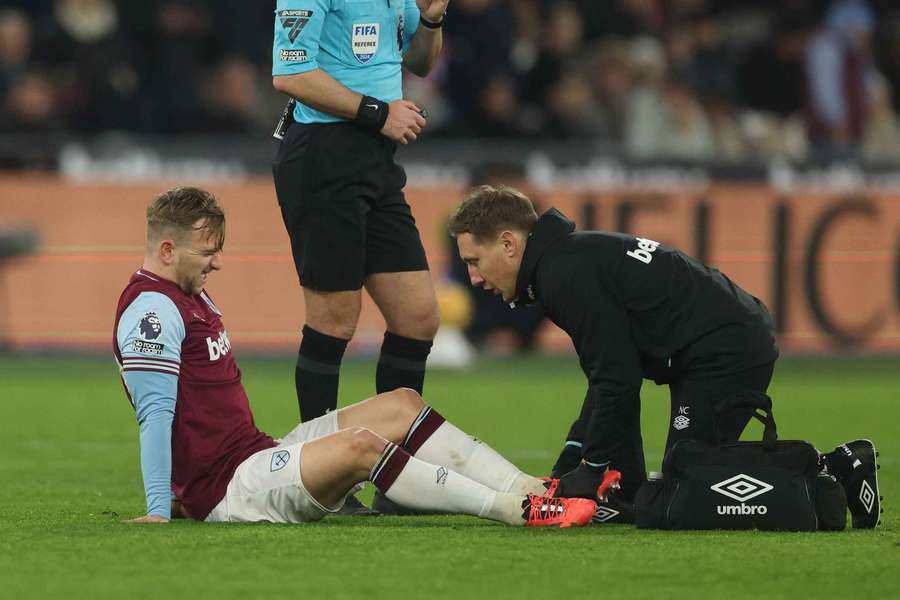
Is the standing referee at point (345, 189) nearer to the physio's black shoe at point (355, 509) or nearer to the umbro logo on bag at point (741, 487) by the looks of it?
the physio's black shoe at point (355, 509)

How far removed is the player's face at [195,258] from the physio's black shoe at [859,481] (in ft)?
6.71

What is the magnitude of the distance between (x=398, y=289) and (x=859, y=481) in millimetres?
1858

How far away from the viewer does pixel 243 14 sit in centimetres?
1507

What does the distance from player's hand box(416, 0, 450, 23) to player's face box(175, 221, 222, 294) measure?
5.05ft

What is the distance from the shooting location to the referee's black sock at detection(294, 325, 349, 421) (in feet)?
20.6

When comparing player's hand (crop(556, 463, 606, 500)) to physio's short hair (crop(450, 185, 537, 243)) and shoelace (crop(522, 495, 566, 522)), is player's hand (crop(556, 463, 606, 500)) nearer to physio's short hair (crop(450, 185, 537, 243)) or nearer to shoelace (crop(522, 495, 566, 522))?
shoelace (crop(522, 495, 566, 522))

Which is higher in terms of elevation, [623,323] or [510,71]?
[510,71]

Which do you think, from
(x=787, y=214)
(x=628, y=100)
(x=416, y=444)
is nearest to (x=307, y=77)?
(x=416, y=444)

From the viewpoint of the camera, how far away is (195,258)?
5457 millimetres

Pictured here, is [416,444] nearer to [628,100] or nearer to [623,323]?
[623,323]

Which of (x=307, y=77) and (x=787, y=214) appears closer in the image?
(x=307, y=77)

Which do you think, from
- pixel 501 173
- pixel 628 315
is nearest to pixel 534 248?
pixel 628 315

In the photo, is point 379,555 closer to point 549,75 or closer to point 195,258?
point 195,258

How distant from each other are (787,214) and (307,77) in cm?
779
